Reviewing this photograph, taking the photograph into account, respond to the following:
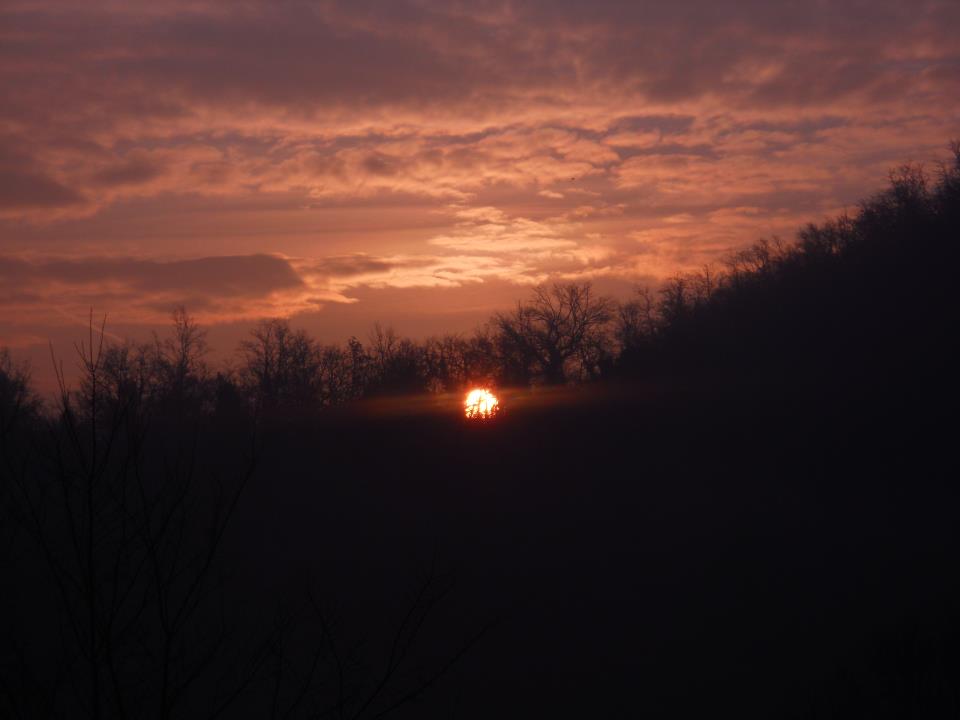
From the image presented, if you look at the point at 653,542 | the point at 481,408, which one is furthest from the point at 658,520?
the point at 481,408

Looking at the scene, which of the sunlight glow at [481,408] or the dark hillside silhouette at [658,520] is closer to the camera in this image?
the dark hillside silhouette at [658,520]

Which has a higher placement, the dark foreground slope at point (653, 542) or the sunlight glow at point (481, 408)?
the sunlight glow at point (481, 408)

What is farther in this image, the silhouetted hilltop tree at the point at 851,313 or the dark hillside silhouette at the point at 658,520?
the silhouetted hilltop tree at the point at 851,313

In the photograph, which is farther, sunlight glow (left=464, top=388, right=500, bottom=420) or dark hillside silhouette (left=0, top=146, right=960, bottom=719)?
sunlight glow (left=464, top=388, right=500, bottom=420)

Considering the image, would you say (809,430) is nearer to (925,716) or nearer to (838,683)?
(838,683)

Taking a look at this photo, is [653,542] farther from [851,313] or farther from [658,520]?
[851,313]

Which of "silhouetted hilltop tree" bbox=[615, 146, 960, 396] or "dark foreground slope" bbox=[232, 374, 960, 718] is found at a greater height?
"silhouetted hilltop tree" bbox=[615, 146, 960, 396]

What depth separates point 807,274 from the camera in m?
49.9

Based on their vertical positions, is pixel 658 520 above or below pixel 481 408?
below

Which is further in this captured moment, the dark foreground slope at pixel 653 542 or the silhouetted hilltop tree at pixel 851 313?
the silhouetted hilltop tree at pixel 851 313

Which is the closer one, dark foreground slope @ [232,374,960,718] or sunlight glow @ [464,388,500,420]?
dark foreground slope @ [232,374,960,718]

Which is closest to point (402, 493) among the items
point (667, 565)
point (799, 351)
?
point (667, 565)

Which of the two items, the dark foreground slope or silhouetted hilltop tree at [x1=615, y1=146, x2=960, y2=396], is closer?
the dark foreground slope

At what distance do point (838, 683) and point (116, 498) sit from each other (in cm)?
→ 2196
